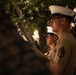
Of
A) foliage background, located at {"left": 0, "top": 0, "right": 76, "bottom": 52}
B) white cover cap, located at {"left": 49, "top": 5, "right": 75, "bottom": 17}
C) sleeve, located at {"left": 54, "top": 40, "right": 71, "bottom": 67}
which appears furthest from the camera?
foliage background, located at {"left": 0, "top": 0, "right": 76, "bottom": 52}

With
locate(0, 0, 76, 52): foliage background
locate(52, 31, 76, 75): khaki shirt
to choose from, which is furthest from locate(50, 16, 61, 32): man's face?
locate(0, 0, 76, 52): foliage background

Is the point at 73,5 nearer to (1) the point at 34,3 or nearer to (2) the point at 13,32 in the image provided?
(1) the point at 34,3

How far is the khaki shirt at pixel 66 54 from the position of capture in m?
3.12

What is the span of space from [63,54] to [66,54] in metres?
0.03

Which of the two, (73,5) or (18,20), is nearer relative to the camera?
(18,20)

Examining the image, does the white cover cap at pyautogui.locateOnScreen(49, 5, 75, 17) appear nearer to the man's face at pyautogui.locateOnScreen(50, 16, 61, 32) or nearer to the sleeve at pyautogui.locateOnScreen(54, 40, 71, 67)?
the man's face at pyautogui.locateOnScreen(50, 16, 61, 32)

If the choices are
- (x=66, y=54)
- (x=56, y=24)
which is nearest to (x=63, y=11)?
(x=56, y=24)

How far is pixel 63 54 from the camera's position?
3.12 m

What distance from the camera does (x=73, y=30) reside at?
41.3 feet

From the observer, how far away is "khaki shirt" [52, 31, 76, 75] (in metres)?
3.12

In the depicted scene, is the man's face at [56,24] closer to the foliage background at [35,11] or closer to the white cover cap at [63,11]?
the white cover cap at [63,11]

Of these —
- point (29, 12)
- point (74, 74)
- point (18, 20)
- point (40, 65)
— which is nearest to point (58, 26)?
point (74, 74)

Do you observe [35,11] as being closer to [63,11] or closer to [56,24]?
[63,11]

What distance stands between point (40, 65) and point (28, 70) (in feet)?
0.16
